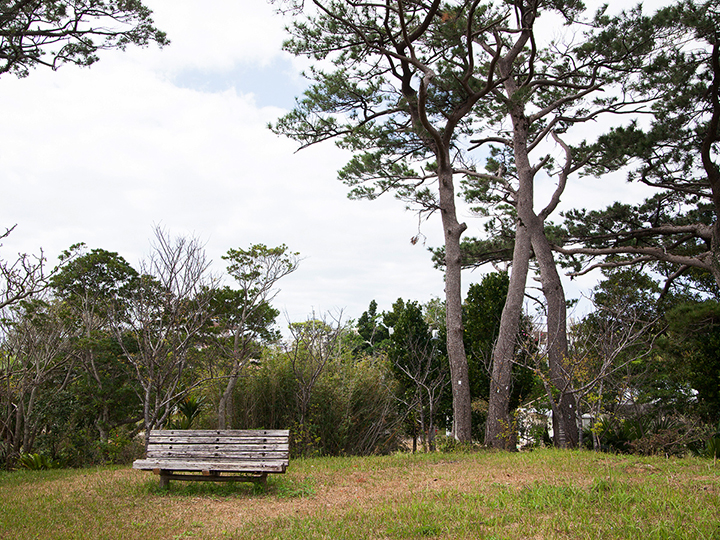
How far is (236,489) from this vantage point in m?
5.96

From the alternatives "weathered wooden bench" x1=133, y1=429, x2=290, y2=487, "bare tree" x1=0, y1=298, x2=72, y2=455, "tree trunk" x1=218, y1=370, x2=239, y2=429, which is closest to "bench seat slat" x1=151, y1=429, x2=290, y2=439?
"weathered wooden bench" x1=133, y1=429, x2=290, y2=487

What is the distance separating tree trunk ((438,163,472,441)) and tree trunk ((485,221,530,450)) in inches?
18.9

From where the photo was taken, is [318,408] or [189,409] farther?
[189,409]

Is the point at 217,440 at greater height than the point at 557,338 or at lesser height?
lesser

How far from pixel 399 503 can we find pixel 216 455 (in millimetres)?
2350

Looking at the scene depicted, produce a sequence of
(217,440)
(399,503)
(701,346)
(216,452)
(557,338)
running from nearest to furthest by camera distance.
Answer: (399,503) → (216,452) → (217,440) → (701,346) → (557,338)

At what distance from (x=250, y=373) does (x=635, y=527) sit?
6796mm

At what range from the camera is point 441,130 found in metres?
12.1

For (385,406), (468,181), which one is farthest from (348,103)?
(385,406)

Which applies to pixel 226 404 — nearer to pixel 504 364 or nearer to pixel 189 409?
pixel 189 409

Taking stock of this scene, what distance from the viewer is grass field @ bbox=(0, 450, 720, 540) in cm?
395

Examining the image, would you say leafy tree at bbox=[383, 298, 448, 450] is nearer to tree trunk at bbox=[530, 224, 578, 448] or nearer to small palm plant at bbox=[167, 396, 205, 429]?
tree trunk at bbox=[530, 224, 578, 448]

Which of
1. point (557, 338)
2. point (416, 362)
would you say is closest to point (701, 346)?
point (557, 338)

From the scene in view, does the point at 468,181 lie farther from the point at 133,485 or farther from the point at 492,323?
the point at 133,485
